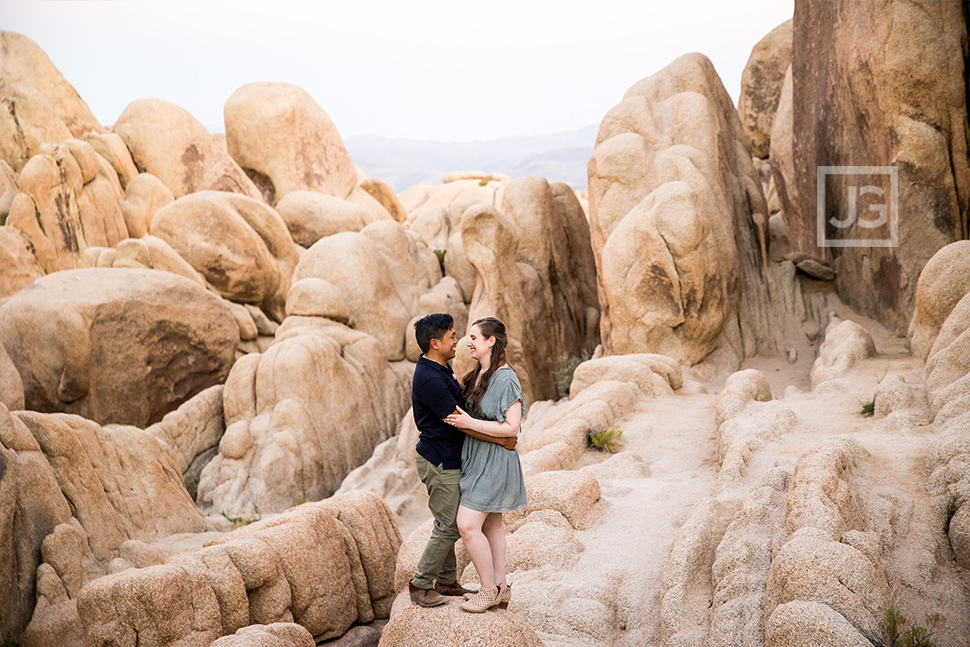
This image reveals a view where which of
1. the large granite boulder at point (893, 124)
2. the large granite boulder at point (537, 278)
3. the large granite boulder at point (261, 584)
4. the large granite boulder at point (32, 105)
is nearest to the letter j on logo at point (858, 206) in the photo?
the large granite boulder at point (893, 124)

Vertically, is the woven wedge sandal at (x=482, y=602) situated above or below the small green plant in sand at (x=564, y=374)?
above

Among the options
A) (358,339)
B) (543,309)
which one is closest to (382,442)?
(358,339)

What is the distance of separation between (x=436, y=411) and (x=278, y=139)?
27.7 m

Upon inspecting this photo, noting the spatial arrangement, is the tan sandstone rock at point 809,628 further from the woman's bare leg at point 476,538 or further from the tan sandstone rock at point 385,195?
the tan sandstone rock at point 385,195

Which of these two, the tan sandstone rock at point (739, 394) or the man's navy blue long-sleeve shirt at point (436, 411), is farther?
the tan sandstone rock at point (739, 394)

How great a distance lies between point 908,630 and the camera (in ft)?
16.0

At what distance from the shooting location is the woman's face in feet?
16.7

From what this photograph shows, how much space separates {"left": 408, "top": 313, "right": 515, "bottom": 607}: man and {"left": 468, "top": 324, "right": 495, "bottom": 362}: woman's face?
130mm

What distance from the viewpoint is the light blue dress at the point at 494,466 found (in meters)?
4.94

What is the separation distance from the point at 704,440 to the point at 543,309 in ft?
34.7

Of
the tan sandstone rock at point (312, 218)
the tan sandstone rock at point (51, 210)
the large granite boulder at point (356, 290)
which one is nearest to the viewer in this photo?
the large granite boulder at point (356, 290)

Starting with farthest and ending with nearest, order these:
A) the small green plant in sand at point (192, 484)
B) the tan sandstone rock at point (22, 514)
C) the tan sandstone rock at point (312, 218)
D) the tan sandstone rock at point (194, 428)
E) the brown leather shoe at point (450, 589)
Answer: the tan sandstone rock at point (312, 218), the tan sandstone rock at point (194, 428), the small green plant in sand at point (192, 484), the tan sandstone rock at point (22, 514), the brown leather shoe at point (450, 589)

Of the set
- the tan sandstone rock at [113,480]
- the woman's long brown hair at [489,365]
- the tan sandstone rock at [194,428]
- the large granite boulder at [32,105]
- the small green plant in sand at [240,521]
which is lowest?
the small green plant in sand at [240,521]

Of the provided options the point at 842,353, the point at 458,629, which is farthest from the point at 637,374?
the point at 458,629
